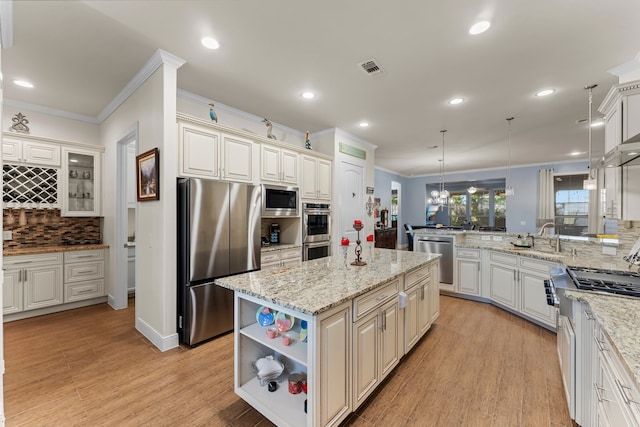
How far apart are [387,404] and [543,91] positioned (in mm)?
3794

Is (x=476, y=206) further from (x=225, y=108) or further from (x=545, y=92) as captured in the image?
(x=225, y=108)

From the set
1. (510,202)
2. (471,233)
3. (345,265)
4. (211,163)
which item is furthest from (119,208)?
(510,202)

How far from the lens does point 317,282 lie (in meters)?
1.86

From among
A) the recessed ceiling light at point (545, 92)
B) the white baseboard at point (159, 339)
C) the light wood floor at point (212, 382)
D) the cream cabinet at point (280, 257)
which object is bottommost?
the light wood floor at point (212, 382)

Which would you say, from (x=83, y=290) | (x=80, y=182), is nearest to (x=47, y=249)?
(x=83, y=290)

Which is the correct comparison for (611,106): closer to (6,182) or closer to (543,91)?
(543,91)

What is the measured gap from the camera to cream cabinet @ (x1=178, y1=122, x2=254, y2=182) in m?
2.75

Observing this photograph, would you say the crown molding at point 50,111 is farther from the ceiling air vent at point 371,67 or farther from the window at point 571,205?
the window at point 571,205

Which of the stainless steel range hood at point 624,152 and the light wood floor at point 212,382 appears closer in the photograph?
the stainless steel range hood at point 624,152

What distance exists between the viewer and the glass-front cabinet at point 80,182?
12.3 ft

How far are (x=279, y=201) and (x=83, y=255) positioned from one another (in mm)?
2897

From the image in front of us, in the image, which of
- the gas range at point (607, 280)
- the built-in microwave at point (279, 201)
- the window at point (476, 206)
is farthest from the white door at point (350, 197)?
the window at point (476, 206)

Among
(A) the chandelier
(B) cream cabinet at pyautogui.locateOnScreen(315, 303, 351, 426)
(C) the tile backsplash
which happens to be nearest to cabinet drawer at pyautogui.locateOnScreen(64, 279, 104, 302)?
(C) the tile backsplash

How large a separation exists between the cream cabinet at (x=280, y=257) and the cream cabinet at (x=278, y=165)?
0.99 m
